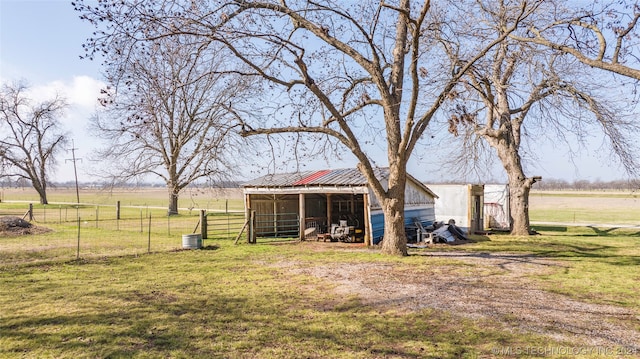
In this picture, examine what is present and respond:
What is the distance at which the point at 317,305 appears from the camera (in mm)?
7027

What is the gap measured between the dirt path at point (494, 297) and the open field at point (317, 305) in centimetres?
3

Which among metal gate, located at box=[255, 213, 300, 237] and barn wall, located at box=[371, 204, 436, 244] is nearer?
barn wall, located at box=[371, 204, 436, 244]

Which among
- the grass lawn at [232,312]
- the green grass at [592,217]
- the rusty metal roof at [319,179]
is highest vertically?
the rusty metal roof at [319,179]

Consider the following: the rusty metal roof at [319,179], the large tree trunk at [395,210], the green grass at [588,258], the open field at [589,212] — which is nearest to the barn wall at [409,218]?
the rusty metal roof at [319,179]

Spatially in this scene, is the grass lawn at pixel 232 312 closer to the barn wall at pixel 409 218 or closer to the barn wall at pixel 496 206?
the barn wall at pixel 409 218

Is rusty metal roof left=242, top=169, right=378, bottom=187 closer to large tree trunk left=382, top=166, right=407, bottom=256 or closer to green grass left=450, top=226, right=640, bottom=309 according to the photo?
large tree trunk left=382, top=166, right=407, bottom=256

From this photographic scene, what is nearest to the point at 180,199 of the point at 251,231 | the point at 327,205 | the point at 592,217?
the point at 327,205

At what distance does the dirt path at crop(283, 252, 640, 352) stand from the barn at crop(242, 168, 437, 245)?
494cm

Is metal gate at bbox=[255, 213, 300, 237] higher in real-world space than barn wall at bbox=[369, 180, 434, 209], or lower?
lower

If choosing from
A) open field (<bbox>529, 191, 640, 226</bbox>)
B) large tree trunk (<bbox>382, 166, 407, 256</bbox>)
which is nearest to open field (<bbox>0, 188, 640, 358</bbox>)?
large tree trunk (<bbox>382, 166, 407, 256</bbox>)

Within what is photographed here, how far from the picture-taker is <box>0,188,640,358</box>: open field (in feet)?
16.6

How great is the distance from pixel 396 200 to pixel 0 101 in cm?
5238

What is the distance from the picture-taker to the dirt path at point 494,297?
5746 mm

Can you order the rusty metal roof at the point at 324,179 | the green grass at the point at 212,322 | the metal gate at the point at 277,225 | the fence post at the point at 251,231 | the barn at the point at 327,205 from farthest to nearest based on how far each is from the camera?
1. the metal gate at the point at 277,225
2. the fence post at the point at 251,231
3. the rusty metal roof at the point at 324,179
4. the barn at the point at 327,205
5. the green grass at the point at 212,322
